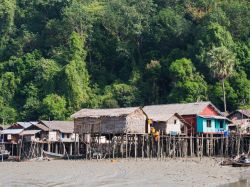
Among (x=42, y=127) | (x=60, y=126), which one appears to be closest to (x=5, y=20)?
(x=60, y=126)

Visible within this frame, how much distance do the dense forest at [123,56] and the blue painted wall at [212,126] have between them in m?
6.23

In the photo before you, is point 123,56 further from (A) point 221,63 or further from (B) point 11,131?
(B) point 11,131

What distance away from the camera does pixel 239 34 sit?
63406mm

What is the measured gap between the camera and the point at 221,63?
55.9 meters

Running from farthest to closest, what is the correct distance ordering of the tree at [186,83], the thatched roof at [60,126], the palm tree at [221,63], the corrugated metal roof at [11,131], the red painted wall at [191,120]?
1. the tree at [186,83]
2. the palm tree at [221,63]
3. the corrugated metal roof at [11,131]
4. the thatched roof at [60,126]
5. the red painted wall at [191,120]

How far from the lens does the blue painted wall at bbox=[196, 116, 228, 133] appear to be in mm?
47812

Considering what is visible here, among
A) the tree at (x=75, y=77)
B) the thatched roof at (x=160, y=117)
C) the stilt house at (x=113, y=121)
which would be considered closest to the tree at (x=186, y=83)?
the thatched roof at (x=160, y=117)

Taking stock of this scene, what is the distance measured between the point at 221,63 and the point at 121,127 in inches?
660

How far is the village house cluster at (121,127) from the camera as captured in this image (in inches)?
1766

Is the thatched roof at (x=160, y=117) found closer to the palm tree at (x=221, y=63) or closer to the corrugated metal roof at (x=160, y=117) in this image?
the corrugated metal roof at (x=160, y=117)

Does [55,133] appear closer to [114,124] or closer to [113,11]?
[114,124]

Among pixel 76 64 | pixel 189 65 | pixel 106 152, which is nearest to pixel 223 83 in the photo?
pixel 189 65

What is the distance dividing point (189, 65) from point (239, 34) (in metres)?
8.59

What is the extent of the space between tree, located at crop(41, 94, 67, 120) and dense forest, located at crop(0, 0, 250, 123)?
0.39 feet
